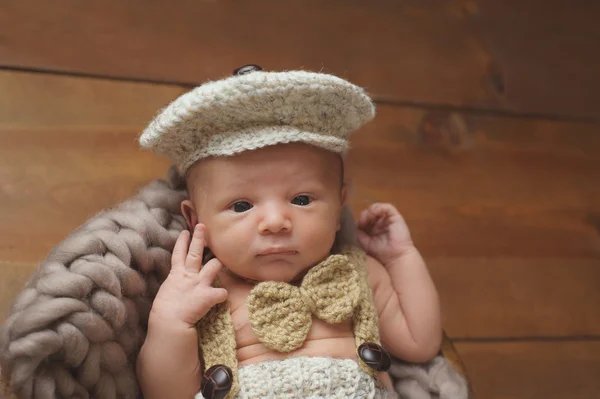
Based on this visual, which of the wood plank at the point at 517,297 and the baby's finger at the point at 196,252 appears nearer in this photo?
the baby's finger at the point at 196,252

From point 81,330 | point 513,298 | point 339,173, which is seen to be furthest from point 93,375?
point 513,298

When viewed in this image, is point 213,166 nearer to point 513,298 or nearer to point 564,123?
point 513,298

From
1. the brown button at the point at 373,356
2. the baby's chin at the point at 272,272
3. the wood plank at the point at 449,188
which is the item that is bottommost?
the brown button at the point at 373,356

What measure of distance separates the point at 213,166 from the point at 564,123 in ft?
3.17

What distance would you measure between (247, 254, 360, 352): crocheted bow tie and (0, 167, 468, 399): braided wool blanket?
0.14 metres

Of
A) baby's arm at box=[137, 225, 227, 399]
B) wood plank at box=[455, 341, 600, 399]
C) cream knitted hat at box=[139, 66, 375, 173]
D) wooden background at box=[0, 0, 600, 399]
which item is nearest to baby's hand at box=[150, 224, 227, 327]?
baby's arm at box=[137, 225, 227, 399]

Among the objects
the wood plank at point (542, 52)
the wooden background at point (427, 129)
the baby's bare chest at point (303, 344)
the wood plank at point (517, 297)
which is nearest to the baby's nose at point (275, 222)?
the baby's bare chest at point (303, 344)

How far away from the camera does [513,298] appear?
4.06 feet

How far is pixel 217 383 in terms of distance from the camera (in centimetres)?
69

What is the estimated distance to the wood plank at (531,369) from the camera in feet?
3.80

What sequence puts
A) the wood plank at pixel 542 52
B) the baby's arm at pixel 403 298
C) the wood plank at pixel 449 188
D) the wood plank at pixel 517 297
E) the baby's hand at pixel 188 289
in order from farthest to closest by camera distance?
the wood plank at pixel 542 52 → the wood plank at pixel 517 297 → the wood plank at pixel 449 188 → the baby's arm at pixel 403 298 → the baby's hand at pixel 188 289

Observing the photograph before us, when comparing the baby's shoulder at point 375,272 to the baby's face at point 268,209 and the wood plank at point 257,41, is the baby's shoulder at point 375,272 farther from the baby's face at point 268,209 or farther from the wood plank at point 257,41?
the wood plank at point 257,41

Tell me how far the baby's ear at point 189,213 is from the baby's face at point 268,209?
0.04 m

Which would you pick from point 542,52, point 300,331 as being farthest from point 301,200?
point 542,52
